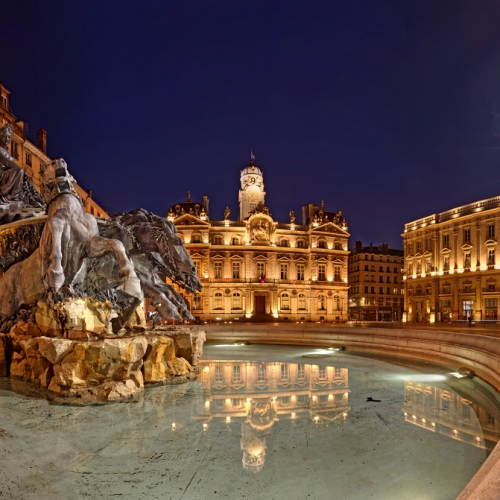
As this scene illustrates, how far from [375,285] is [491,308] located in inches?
1129

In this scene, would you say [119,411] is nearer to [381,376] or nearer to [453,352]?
[381,376]

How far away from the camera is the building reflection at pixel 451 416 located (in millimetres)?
5887

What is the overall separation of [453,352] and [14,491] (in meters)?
11.8

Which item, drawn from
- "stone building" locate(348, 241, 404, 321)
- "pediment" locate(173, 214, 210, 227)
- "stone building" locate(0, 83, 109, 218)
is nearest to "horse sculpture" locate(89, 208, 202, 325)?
"stone building" locate(0, 83, 109, 218)

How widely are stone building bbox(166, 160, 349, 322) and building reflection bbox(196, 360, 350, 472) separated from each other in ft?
120

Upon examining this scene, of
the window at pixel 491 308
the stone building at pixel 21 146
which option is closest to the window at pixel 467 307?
the window at pixel 491 308

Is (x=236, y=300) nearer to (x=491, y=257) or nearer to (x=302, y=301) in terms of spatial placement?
(x=302, y=301)

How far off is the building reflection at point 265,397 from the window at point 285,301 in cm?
3882

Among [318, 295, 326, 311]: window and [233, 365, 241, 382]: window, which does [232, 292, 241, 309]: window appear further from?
[233, 365, 241, 382]: window

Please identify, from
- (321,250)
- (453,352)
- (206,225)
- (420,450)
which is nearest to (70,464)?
(420,450)

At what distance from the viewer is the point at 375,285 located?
7062 centimetres

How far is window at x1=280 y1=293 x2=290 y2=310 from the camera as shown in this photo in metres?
51.3

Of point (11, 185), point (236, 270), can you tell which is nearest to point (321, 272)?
point (236, 270)

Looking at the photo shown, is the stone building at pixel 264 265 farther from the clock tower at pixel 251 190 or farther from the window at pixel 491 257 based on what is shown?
the window at pixel 491 257
